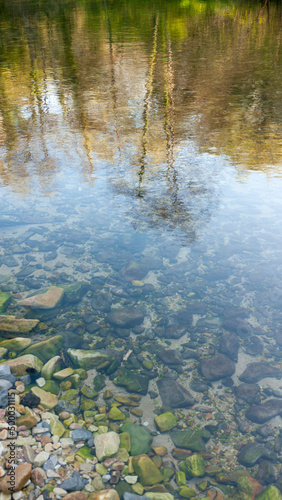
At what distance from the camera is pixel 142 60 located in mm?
22000

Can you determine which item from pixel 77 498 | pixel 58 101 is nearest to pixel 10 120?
pixel 58 101

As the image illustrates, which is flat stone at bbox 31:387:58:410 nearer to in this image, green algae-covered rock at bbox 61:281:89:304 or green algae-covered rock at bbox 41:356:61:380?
green algae-covered rock at bbox 41:356:61:380

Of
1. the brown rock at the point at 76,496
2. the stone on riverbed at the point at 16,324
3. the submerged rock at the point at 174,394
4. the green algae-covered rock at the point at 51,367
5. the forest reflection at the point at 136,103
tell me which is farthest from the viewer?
the forest reflection at the point at 136,103

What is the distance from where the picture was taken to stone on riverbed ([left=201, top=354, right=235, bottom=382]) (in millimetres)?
5312

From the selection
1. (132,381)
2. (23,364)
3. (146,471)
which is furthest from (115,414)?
(23,364)

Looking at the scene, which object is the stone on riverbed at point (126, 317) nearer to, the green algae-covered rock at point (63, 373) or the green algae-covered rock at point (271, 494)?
the green algae-covered rock at point (63, 373)

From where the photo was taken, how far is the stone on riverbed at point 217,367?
17.4 ft

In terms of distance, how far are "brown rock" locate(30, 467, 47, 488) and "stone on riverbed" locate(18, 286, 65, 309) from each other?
9.60ft

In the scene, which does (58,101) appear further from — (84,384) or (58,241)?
(84,384)

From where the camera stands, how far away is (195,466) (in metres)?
4.24

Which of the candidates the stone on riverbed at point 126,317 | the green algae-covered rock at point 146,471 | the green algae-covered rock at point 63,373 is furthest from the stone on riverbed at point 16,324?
the green algae-covered rock at point 146,471

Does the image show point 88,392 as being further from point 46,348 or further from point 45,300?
point 45,300

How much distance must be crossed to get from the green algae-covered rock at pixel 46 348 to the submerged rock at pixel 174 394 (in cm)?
163

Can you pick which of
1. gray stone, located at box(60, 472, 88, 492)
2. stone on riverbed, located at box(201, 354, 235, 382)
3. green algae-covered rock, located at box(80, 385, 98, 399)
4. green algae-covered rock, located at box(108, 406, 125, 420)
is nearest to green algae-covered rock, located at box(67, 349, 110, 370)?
green algae-covered rock, located at box(80, 385, 98, 399)
